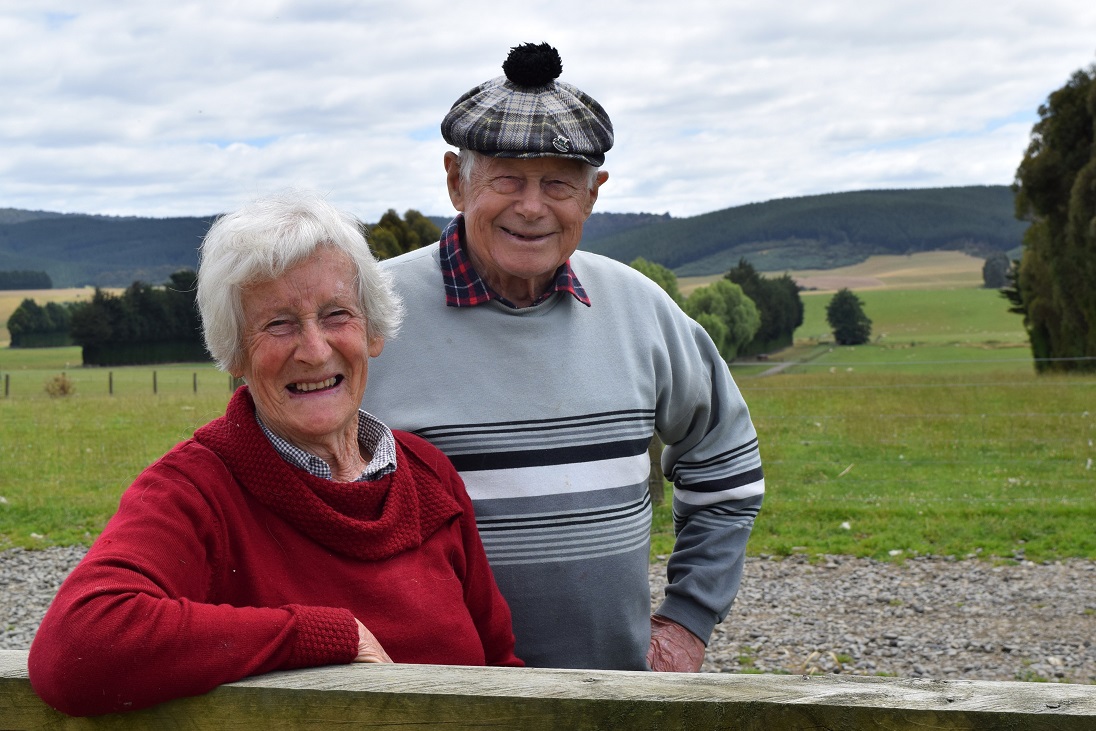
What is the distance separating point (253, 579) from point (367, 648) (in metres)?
0.23

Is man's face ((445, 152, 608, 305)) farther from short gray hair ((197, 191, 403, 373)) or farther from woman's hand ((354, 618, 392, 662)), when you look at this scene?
woman's hand ((354, 618, 392, 662))

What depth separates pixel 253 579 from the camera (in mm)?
1693

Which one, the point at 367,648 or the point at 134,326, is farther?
the point at 134,326

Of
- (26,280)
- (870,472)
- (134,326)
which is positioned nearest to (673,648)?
(870,472)

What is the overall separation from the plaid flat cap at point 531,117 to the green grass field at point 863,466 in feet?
20.4

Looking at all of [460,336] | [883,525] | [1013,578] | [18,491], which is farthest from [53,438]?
[460,336]

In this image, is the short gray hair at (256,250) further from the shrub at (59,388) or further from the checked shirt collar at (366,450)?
the shrub at (59,388)

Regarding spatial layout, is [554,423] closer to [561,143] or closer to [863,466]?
[561,143]

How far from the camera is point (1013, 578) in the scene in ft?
25.3

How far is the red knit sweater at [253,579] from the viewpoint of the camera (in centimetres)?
138

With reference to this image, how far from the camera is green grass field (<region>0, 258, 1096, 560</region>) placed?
893 cm

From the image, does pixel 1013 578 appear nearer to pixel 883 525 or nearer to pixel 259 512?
pixel 883 525

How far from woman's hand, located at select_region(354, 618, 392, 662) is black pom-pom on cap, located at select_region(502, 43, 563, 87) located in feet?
4.53

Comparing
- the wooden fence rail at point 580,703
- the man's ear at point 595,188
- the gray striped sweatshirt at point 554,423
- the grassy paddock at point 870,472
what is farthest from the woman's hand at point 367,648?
the grassy paddock at point 870,472
